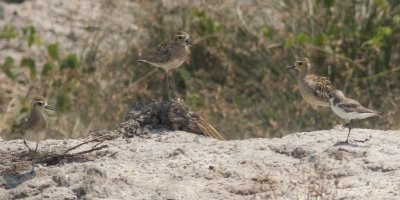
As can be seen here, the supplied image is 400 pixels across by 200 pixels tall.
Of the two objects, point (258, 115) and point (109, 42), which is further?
point (109, 42)

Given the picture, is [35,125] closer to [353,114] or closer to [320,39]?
[353,114]

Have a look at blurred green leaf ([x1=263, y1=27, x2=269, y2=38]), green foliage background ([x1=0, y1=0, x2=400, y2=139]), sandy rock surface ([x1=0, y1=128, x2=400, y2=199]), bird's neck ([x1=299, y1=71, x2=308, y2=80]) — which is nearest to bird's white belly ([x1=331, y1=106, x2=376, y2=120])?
sandy rock surface ([x1=0, y1=128, x2=400, y2=199])

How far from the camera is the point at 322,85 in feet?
23.3

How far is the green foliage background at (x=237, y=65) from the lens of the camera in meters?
8.66

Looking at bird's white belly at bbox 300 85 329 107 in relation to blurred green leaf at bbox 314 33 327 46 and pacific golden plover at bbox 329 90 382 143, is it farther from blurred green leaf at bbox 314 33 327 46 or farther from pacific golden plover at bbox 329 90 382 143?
blurred green leaf at bbox 314 33 327 46

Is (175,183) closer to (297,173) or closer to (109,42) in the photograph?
(297,173)

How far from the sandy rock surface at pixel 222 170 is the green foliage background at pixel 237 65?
8.18ft

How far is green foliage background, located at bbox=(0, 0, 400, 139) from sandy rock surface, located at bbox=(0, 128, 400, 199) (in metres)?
2.49

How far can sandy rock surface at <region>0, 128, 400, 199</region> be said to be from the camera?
4.69 meters

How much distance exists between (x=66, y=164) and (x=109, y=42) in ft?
17.5

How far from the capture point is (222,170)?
5043 mm

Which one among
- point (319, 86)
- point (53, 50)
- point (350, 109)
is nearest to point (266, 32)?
point (319, 86)

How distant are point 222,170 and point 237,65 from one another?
4901 millimetres

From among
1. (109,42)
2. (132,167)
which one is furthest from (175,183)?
(109,42)
